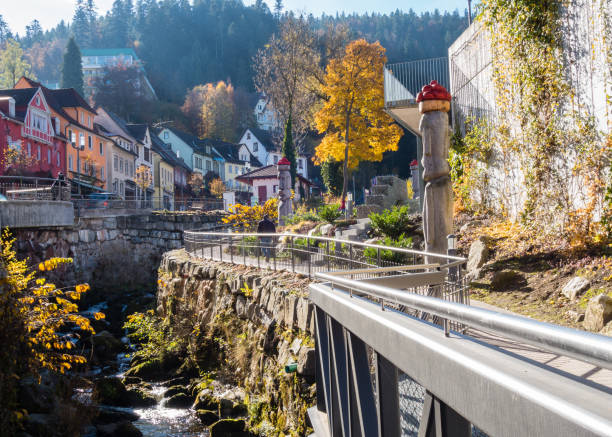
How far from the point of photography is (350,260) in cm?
884

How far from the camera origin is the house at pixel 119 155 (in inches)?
2053

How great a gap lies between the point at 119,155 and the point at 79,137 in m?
7.21

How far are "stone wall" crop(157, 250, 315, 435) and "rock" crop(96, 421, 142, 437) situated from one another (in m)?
1.97

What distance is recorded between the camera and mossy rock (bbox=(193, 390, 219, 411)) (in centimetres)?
1052

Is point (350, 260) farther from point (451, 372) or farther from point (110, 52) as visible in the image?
point (110, 52)

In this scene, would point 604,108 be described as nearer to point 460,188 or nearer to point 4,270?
point 460,188

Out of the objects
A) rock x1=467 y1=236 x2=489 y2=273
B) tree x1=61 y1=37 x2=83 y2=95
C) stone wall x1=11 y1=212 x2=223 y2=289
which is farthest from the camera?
tree x1=61 y1=37 x2=83 y2=95

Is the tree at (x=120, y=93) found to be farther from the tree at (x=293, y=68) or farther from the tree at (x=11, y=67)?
the tree at (x=293, y=68)

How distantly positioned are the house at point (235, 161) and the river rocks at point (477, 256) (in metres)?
67.2

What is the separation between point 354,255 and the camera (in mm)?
8922

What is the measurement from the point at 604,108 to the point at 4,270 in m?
10.1

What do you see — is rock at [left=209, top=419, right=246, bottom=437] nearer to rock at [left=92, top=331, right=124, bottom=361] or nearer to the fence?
the fence

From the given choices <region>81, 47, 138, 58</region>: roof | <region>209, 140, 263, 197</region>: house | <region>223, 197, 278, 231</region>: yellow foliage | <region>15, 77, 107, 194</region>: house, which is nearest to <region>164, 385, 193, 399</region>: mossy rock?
<region>223, 197, 278, 231</region>: yellow foliage

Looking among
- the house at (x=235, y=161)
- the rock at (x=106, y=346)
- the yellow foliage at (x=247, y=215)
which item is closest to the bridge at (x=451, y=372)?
the rock at (x=106, y=346)
